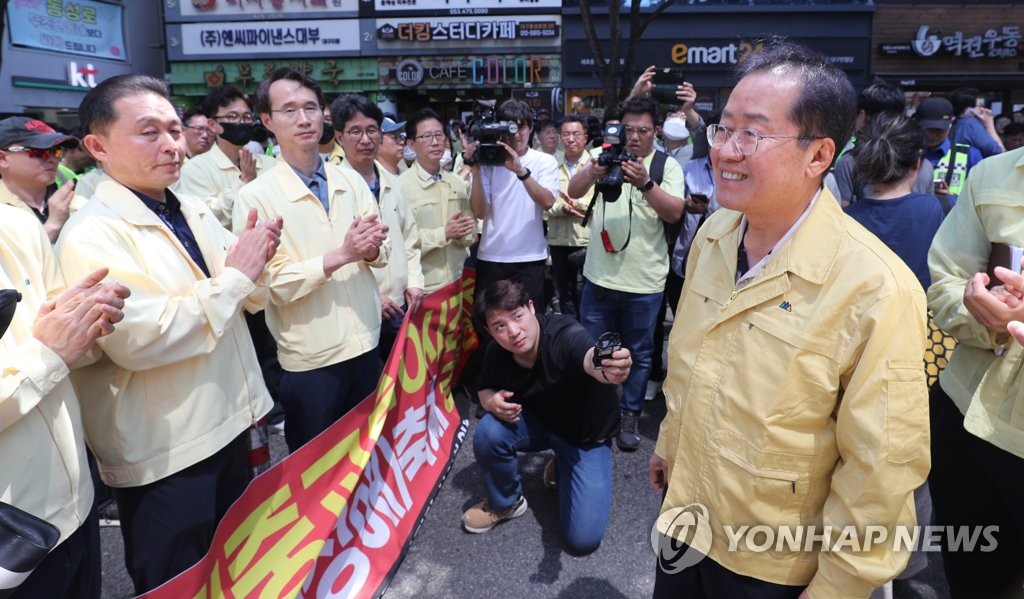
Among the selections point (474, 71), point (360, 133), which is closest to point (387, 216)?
point (360, 133)

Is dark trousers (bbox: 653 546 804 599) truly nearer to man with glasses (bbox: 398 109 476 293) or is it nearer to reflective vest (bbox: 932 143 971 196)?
man with glasses (bbox: 398 109 476 293)

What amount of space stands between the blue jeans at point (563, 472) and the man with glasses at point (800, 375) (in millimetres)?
1251

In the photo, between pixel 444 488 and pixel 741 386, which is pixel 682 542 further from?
pixel 444 488

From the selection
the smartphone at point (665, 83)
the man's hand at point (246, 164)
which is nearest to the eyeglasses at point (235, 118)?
the man's hand at point (246, 164)

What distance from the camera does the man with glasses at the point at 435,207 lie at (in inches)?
168

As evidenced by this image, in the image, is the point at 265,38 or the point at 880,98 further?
the point at 265,38

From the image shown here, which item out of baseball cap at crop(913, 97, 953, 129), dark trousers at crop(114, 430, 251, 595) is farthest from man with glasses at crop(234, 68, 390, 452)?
baseball cap at crop(913, 97, 953, 129)

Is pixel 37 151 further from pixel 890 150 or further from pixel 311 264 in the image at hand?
pixel 890 150

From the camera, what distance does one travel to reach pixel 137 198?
1.95 metres

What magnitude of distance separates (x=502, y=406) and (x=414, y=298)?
2.73ft

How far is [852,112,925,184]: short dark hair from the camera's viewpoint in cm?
273

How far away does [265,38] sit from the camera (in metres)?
18.2

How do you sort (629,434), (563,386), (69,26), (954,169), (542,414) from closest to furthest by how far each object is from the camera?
(563,386) → (542,414) → (629,434) → (954,169) → (69,26)

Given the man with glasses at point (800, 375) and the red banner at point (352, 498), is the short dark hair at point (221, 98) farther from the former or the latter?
the man with glasses at point (800, 375)
